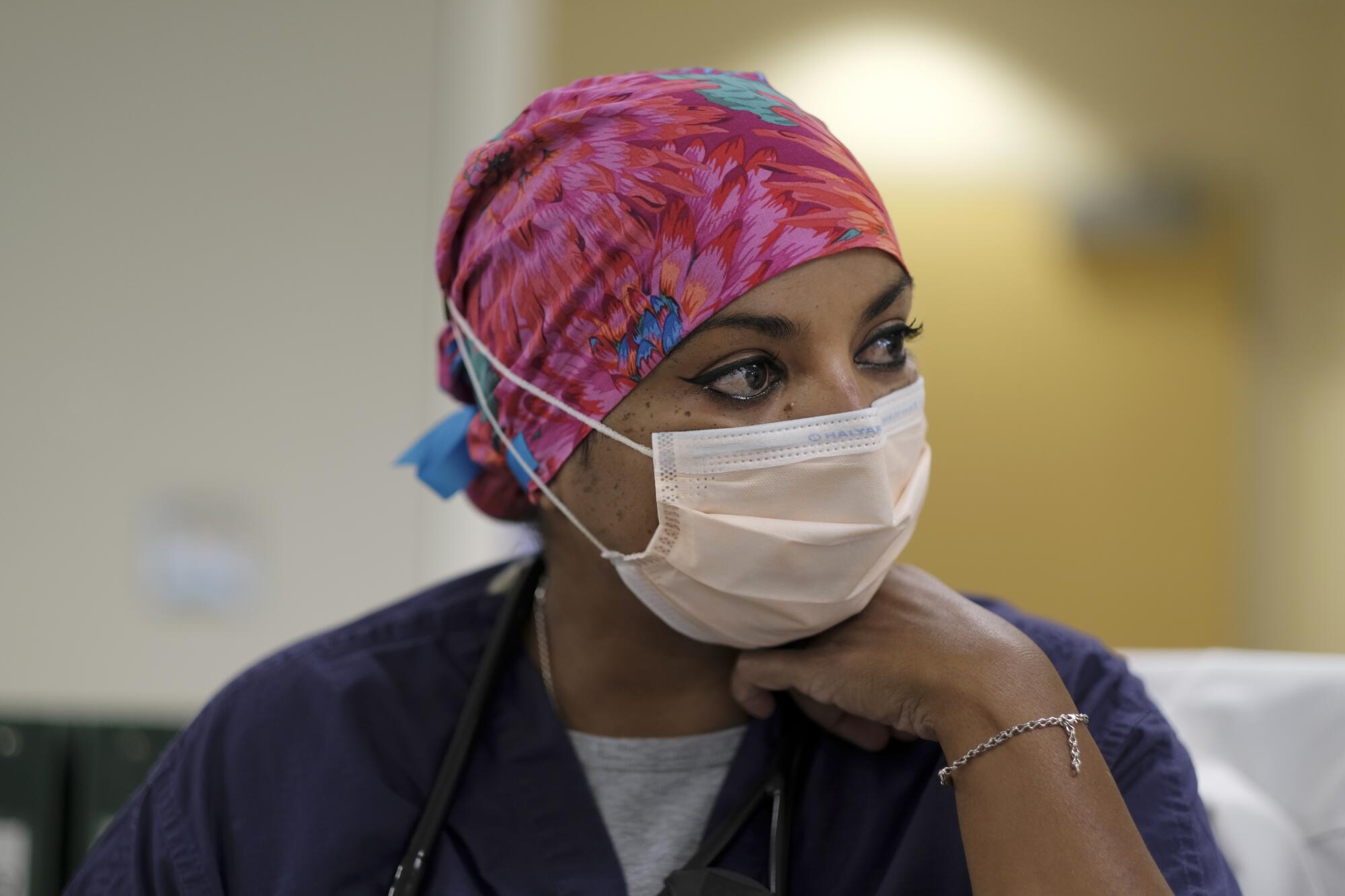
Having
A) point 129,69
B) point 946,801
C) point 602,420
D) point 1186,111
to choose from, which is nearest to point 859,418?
point 602,420

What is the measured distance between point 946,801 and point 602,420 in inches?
19.5

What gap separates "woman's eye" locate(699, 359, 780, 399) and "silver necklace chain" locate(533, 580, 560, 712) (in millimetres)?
422

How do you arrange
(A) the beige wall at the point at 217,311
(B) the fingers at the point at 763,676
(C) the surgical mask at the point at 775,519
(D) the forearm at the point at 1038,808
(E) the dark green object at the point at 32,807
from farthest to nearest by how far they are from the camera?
1. (A) the beige wall at the point at 217,311
2. (E) the dark green object at the point at 32,807
3. (B) the fingers at the point at 763,676
4. (C) the surgical mask at the point at 775,519
5. (D) the forearm at the point at 1038,808

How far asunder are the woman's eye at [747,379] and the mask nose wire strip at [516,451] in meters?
0.09

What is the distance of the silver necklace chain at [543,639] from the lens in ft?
4.27

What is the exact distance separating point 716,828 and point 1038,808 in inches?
13.7

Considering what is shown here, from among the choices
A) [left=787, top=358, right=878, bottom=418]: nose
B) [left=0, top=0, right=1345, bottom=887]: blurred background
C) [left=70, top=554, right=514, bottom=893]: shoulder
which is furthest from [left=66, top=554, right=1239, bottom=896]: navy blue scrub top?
[left=0, top=0, right=1345, bottom=887]: blurred background

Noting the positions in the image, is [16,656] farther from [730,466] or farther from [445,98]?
[730,466]

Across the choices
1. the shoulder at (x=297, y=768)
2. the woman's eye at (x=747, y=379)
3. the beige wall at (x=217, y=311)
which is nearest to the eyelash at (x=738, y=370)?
the woman's eye at (x=747, y=379)

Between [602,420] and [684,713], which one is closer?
[602,420]

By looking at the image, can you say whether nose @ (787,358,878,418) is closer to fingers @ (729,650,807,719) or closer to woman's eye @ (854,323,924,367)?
woman's eye @ (854,323,924,367)

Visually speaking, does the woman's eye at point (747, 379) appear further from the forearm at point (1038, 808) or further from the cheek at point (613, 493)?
the forearm at point (1038, 808)

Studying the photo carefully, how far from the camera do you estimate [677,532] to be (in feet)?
3.46

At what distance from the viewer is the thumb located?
1.12 m
